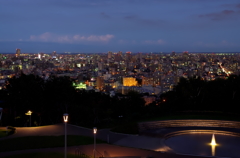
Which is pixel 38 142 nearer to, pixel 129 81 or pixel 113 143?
pixel 113 143

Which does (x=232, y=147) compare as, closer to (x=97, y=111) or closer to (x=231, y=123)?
(x=231, y=123)

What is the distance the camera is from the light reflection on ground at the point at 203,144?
27.2 ft

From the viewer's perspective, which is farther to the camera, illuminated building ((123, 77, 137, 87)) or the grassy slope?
illuminated building ((123, 77, 137, 87))

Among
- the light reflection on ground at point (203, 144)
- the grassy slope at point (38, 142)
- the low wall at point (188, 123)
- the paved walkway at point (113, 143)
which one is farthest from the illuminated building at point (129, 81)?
the grassy slope at point (38, 142)

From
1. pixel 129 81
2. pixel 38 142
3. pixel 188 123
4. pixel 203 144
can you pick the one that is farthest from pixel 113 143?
pixel 129 81

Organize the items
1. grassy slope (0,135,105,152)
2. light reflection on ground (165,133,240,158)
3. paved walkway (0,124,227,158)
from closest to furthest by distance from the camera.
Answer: paved walkway (0,124,227,158) → light reflection on ground (165,133,240,158) → grassy slope (0,135,105,152)

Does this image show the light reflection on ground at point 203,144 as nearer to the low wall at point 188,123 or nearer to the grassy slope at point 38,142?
the low wall at point 188,123

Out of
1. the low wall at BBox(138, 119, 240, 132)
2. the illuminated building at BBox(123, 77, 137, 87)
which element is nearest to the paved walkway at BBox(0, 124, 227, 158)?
the low wall at BBox(138, 119, 240, 132)

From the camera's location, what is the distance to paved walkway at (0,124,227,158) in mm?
8171

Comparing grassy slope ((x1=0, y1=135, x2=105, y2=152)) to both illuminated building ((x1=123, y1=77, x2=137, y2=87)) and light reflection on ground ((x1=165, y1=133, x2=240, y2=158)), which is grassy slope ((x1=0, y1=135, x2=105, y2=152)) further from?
illuminated building ((x1=123, y1=77, x2=137, y2=87))

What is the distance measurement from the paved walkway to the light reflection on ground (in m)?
0.44

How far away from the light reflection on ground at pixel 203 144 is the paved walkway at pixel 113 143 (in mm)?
436

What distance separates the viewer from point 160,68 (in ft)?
339

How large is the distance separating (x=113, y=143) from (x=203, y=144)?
293cm
